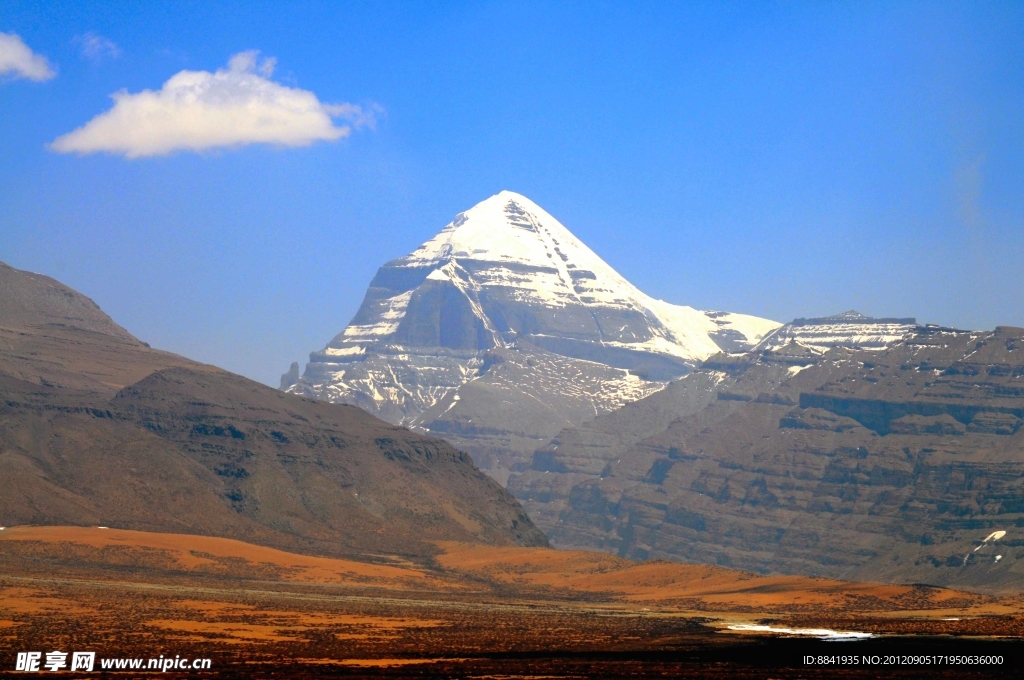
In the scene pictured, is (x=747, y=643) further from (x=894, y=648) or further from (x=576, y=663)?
(x=576, y=663)

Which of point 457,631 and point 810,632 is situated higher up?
point 810,632

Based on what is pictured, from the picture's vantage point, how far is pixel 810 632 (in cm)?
14900

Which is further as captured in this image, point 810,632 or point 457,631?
point 457,631

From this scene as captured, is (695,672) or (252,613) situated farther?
(252,613)

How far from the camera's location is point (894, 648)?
127 meters

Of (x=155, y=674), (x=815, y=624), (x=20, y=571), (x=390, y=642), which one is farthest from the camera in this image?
(x=20, y=571)

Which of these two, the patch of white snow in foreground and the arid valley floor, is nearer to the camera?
the arid valley floor

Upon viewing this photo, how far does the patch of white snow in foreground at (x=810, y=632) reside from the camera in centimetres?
14129

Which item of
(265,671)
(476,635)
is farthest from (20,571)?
(265,671)

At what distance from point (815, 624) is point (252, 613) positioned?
55435 millimetres

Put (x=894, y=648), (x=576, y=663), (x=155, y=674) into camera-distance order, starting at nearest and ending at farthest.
Answer: (x=155, y=674) → (x=576, y=663) → (x=894, y=648)

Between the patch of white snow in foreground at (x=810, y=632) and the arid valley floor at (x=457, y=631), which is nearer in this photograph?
the arid valley floor at (x=457, y=631)

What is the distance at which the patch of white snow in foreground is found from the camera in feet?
464

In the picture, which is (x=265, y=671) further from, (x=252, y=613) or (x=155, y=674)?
(x=252, y=613)
